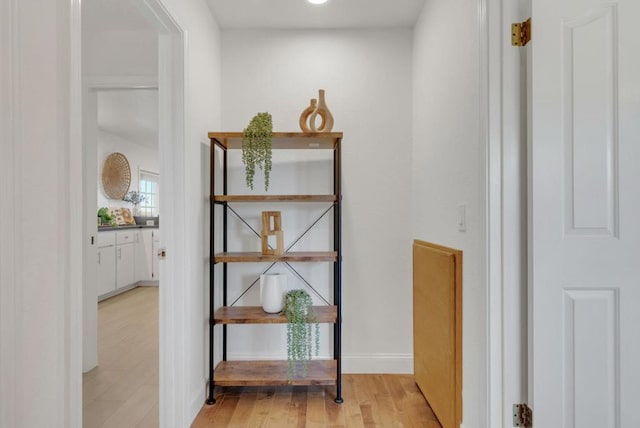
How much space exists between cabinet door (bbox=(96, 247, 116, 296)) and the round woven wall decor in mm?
1206

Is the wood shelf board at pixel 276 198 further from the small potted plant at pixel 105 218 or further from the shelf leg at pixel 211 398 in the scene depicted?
the small potted plant at pixel 105 218

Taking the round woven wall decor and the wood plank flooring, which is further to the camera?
the round woven wall decor

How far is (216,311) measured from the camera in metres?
2.36

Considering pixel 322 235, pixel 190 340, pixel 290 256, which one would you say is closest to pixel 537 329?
pixel 290 256

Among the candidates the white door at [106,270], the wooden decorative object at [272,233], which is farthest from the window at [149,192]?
the wooden decorative object at [272,233]

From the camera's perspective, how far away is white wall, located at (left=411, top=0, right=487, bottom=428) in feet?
4.92

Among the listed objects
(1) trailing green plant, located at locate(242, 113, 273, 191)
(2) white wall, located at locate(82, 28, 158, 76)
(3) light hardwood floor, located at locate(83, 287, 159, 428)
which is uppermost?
(2) white wall, located at locate(82, 28, 158, 76)

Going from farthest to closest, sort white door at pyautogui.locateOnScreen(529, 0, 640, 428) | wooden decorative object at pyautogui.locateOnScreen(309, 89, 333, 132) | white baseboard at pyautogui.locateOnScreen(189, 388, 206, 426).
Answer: wooden decorative object at pyautogui.locateOnScreen(309, 89, 333, 132) < white baseboard at pyautogui.locateOnScreen(189, 388, 206, 426) < white door at pyautogui.locateOnScreen(529, 0, 640, 428)

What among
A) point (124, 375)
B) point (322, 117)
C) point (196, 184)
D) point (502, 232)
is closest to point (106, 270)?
point (124, 375)

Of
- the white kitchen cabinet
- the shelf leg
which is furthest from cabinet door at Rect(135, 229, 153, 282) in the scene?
the shelf leg

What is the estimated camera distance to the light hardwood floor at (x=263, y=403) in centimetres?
200

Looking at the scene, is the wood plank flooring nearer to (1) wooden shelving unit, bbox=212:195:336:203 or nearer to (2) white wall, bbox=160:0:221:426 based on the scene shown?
(2) white wall, bbox=160:0:221:426

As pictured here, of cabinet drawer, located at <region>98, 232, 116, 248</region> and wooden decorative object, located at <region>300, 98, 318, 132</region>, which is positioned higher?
wooden decorative object, located at <region>300, 98, 318, 132</region>

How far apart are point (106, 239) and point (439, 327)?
4.65m
